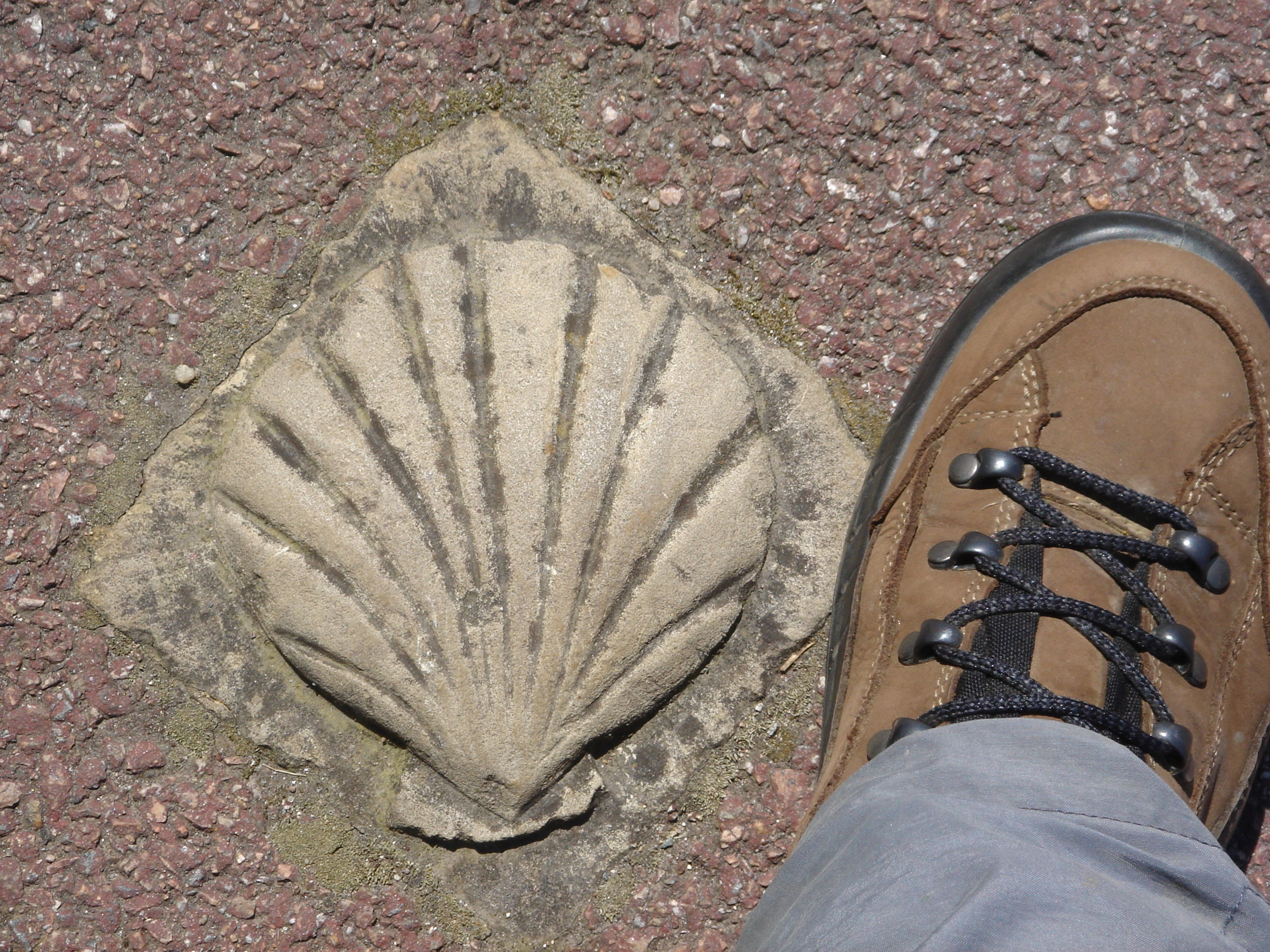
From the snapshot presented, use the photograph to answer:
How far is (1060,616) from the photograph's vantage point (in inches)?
51.1

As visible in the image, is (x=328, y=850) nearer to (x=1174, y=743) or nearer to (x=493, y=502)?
(x=493, y=502)

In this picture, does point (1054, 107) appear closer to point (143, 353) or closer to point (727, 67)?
point (727, 67)

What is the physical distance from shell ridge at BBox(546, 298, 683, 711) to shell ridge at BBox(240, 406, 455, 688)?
0.17 metres

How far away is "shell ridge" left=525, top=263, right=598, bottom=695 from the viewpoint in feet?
4.27

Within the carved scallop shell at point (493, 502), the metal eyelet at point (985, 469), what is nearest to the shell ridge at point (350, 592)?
the carved scallop shell at point (493, 502)

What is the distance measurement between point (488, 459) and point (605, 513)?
0.19 m

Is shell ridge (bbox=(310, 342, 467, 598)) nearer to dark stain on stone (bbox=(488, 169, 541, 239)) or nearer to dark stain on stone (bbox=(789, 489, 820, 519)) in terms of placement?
dark stain on stone (bbox=(488, 169, 541, 239))

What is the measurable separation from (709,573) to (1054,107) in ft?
3.08

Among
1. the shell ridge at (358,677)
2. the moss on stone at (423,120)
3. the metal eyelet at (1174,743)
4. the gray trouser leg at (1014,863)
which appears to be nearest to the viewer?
the gray trouser leg at (1014,863)

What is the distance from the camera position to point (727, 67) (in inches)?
57.2

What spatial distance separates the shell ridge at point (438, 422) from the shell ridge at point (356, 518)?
10 centimetres

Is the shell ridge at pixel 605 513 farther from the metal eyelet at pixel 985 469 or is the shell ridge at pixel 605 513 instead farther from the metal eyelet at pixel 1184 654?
the metal eyelet at pixel 1184 654

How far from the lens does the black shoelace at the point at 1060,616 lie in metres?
1.25

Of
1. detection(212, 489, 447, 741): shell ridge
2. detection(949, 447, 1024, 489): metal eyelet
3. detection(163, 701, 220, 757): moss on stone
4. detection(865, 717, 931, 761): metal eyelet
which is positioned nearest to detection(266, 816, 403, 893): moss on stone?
detection(163, 701, 220, 757): moss on stone
